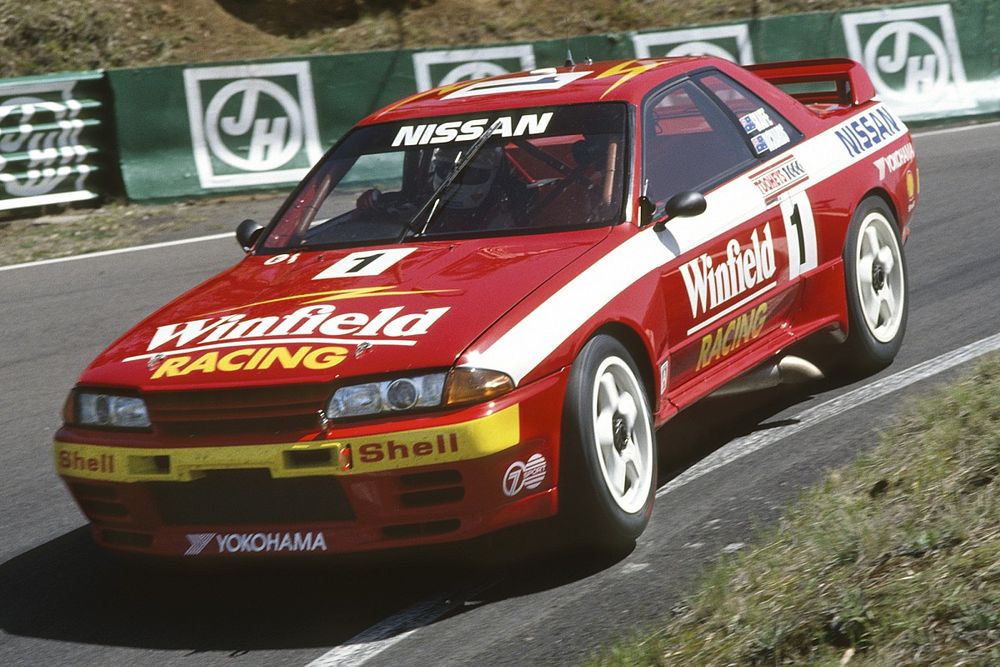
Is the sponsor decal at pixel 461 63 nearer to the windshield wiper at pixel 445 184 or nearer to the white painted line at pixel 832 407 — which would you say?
the white painted line at pixel 832 407

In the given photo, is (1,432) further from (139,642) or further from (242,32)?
(242,32)

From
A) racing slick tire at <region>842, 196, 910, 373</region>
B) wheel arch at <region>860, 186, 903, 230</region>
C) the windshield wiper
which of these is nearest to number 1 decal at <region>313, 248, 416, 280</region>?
the windshield wiper

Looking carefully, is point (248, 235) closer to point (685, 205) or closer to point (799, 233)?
point (685, 205)

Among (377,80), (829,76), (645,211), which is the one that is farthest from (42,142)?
(645,211)

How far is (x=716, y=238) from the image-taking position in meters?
5.66

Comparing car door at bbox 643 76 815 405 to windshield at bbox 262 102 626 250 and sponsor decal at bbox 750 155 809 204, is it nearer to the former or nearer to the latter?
sponsor decal at bbox 750 155 809 204

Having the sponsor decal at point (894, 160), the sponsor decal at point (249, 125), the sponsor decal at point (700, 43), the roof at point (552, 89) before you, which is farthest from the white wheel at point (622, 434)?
the sponsor decal at point (700, 43)

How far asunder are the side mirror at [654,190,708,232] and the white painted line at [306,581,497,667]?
1.50 meters

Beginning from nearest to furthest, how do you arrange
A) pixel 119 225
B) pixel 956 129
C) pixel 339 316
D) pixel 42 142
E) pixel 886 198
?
pixel 339 316 → pixel 886 198 → pixel 119 225 → pixel 42 142 → pixel 956 129

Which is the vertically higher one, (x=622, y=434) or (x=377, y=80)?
(x=377, y=80)

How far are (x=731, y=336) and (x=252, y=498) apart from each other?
213cm

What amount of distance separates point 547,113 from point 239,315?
5.27 feet

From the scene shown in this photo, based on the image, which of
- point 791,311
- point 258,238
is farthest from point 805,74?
point 258,238

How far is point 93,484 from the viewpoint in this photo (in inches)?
186
